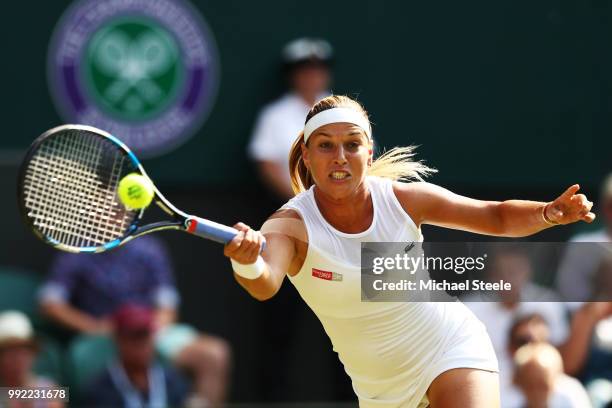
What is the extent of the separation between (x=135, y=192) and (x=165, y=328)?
3.37 m

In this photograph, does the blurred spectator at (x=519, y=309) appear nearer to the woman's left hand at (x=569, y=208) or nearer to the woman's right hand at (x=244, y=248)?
the woman's left hand at (x=569, y=208)

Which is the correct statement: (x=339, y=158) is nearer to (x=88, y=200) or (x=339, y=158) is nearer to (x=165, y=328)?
(x=88, y=200)

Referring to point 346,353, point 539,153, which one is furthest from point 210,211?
point 346,353

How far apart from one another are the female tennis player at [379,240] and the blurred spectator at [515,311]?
1.41 meters

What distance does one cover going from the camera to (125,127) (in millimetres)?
8219

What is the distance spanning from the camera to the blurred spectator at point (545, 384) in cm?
650

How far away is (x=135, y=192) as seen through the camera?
4.73 m

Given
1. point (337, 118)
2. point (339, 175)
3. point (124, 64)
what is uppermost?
point (124, 64)

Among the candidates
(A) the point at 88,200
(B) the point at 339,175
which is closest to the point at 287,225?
(B) the point at 339,175

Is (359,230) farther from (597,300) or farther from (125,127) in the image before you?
(125,127)

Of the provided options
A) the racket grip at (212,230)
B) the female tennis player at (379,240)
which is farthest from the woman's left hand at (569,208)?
the racket grip at (212,230)

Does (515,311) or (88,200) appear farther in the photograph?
(515,311)

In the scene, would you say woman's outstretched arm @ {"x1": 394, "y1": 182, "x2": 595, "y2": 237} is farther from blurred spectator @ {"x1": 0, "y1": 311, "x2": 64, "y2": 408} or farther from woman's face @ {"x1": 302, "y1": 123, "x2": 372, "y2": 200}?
blurred spectator @ {"x1": 0, "y1": 311, "x2": 64, "y2": 408}

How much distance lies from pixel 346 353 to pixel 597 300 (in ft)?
7.21
